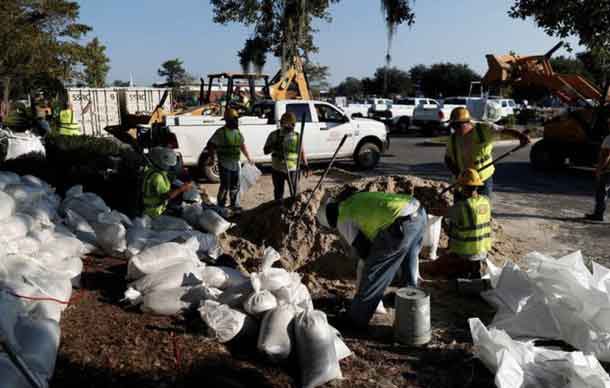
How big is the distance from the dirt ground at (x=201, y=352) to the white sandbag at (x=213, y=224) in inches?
54.1

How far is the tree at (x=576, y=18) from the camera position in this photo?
11.1 metres

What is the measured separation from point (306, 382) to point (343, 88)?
9636cm

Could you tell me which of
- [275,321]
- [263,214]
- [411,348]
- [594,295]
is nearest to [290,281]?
[275,321]

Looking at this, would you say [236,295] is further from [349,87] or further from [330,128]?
[349,87]

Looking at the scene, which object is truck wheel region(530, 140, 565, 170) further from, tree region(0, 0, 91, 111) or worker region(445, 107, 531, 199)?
tree region(0, 0, 91, 111)

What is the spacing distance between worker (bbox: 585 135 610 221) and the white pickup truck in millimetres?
5468

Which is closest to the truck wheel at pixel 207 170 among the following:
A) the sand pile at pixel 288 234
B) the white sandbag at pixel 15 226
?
the sand pile at pixel 288 234

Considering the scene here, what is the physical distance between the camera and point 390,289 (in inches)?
214

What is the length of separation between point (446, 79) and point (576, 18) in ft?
175

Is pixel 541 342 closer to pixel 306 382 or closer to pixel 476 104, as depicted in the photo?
pixel 306 382

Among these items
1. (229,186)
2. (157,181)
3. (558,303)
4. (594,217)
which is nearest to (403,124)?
(594,217)

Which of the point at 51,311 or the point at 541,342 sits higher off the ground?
the point at 51,311

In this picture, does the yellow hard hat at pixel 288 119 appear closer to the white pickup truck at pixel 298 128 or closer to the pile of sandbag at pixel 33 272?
the pile of sandbag at pixel 33 272

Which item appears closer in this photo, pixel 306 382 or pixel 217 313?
pixel 306 382
